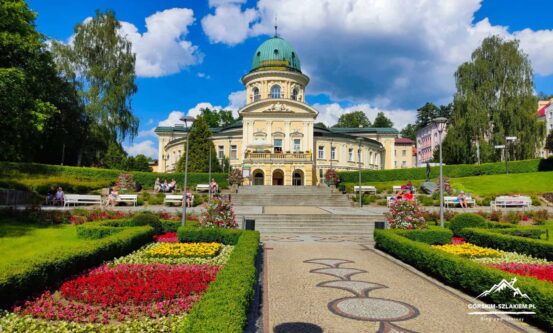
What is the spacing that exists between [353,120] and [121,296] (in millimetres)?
96108

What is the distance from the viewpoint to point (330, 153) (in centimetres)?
5666

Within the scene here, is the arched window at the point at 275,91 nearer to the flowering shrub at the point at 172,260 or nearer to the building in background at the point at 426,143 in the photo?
the building in background at the point at 426,143

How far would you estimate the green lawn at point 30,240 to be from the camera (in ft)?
40.0

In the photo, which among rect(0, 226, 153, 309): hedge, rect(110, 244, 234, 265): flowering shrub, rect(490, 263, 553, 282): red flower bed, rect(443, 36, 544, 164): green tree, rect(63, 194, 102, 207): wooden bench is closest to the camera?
rect(0, 226, 153, 309): hedge

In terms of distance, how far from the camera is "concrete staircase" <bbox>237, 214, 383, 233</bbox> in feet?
67.4

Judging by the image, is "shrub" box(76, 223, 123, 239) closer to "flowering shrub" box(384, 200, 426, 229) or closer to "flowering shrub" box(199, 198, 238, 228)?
"flowering shrub" box(199, 198, 238, 228)

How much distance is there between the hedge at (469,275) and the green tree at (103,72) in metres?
36.5

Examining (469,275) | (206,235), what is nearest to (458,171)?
(206,235)

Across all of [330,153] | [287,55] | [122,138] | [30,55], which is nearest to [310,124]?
[330,153]

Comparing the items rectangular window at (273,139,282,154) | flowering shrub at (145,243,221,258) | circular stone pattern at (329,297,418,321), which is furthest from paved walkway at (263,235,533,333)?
rectangular window at (273,139,282,154)

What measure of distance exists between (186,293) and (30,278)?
295 centimetres

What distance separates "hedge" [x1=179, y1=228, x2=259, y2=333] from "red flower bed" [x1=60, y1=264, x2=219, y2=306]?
0.95 metres

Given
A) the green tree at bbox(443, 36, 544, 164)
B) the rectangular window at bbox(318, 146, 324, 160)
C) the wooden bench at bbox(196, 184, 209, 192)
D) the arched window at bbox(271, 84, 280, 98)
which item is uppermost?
the arched window at bbox(271, 84, 280, 98)

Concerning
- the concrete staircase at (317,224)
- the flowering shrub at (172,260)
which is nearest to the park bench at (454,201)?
the concrete staircase at (317,224)
